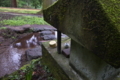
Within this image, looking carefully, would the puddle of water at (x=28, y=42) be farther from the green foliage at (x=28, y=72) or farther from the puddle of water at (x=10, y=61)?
the green foliage at (x=28, y=72)

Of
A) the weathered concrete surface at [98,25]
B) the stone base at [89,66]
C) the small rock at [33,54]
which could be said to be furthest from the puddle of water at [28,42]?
the weathered concrete surface at [98,25]

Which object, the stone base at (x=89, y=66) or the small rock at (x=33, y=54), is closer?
the stone base at (x=89, y=66)

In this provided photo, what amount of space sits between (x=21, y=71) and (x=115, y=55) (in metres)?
3.28

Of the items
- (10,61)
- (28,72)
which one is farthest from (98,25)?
(10,61)

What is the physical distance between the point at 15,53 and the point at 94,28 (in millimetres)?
5115

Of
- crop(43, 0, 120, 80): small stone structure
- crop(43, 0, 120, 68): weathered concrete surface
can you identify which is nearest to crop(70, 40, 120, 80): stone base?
crop(43, 0, 120, 80): small stone structure

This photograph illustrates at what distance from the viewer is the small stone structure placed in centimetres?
106

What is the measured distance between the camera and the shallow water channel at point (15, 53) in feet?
14.5

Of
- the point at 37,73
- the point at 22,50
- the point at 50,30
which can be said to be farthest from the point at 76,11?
the point at 50,30

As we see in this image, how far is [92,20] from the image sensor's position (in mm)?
1226

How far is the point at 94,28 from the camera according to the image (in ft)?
3.98

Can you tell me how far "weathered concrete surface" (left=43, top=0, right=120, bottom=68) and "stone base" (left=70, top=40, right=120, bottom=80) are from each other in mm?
563

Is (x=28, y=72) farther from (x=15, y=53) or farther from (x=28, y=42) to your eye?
(x=28, y=42)

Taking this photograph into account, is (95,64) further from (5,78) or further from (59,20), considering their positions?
(5,78)
